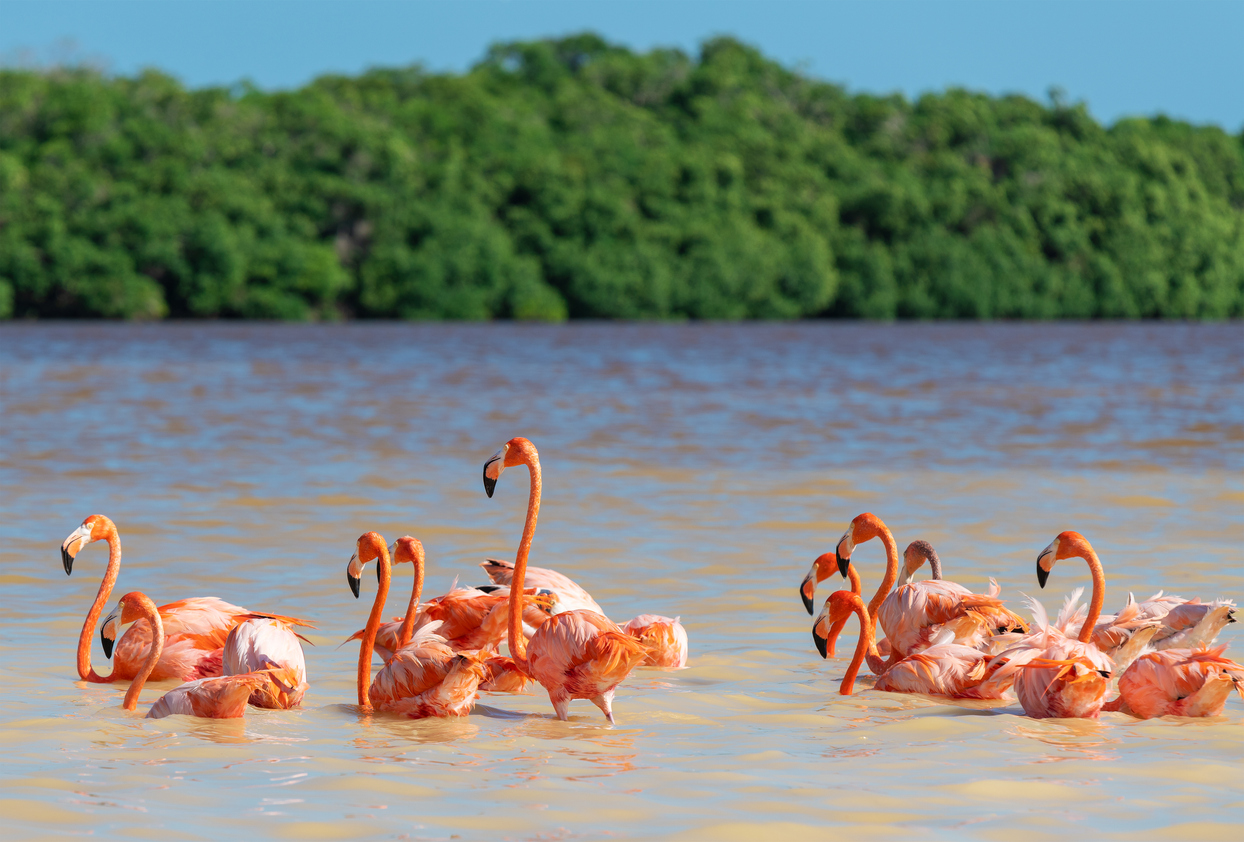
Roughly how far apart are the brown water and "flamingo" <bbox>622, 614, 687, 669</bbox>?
0.09 m

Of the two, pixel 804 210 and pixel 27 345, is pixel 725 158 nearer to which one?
pixel 804 210

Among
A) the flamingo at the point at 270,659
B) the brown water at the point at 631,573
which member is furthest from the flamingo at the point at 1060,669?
the flamingo at the point at 270,659

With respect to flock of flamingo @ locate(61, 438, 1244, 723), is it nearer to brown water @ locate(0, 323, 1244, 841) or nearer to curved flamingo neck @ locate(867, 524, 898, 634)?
curved flamingo neck @ locate(867, 524, 898, 634)

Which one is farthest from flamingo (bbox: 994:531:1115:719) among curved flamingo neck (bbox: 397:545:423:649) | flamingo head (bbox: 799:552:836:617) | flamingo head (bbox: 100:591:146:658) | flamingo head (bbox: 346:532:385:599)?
flamingo head (bbox: 100:591:146:658)

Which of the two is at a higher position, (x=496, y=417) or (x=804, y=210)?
(x=804, y=210)

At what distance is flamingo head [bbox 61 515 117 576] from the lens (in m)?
5.89

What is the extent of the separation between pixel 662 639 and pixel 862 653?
740 millimetres

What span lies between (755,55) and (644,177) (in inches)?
1347

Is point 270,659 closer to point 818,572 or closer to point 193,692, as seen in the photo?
point 193,692

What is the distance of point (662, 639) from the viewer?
6109 mm

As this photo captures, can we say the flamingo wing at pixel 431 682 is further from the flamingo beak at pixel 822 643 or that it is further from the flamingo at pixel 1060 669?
the flamingo at pixel 1060 669

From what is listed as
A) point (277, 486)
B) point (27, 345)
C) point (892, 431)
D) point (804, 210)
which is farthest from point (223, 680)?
point (804, 210)

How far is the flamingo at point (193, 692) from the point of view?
5344 millimetres

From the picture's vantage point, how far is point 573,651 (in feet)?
17.4
